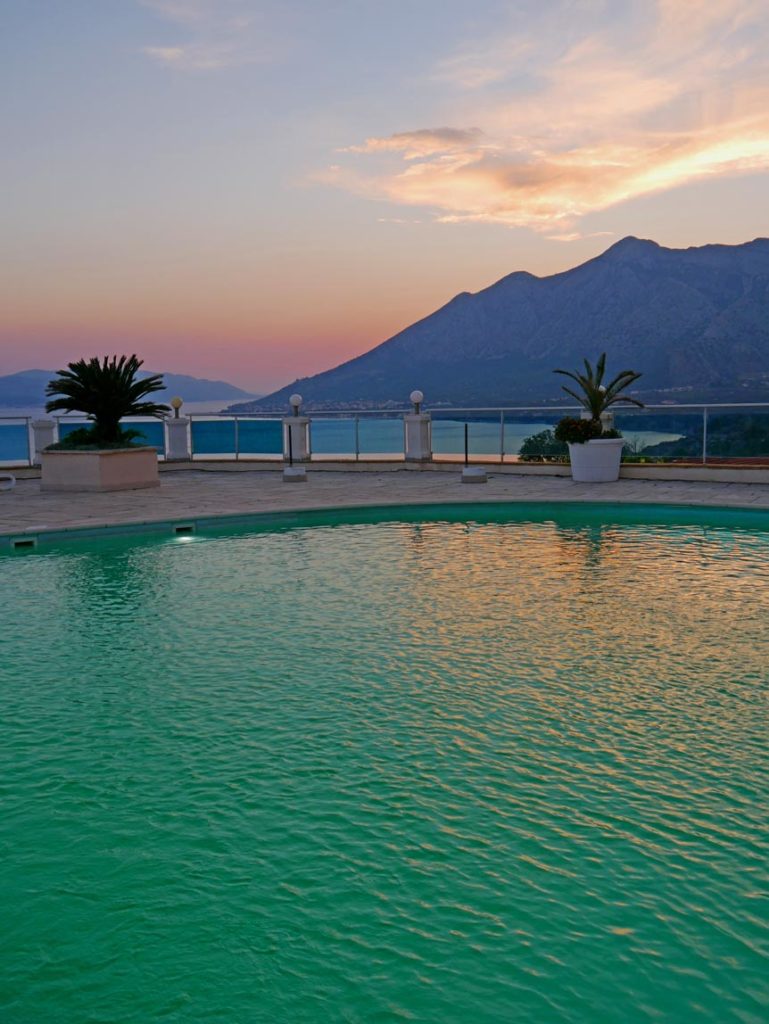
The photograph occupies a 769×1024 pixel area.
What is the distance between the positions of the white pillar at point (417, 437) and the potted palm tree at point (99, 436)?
5139 mm

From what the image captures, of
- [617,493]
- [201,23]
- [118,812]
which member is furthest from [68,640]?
[201,23]

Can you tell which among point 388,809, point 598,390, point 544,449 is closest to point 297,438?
point 544,449

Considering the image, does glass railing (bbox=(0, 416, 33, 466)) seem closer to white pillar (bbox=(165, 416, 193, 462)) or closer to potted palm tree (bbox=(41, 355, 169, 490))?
white pillar (bbox=(165, 416, 193, 462))

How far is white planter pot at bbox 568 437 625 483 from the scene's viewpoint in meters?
15.5

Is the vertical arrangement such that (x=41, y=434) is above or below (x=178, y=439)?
above

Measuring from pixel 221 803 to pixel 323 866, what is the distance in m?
0.74

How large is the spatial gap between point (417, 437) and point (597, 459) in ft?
14.2

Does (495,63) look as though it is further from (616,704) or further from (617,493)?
(616,704)

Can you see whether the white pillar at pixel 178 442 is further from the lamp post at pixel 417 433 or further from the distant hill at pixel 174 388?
the distant hill at pixel 174 388

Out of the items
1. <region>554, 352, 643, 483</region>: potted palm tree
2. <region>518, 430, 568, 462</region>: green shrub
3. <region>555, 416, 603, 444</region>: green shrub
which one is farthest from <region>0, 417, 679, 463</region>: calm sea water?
<region>555, 416, 603, 444</region>: green shrub

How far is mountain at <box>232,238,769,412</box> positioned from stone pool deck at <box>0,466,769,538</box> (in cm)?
8971

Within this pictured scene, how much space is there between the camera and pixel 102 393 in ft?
51.9

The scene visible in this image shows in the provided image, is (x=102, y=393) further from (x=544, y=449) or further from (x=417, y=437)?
(x=544, y=449)

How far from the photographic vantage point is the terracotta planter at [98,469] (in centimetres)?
1547
